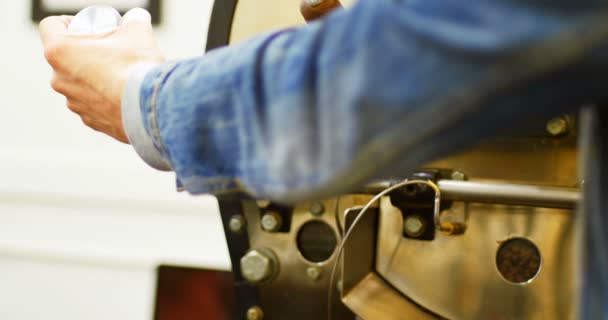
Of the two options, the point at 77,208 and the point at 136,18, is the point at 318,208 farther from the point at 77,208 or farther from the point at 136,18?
the point at 77,208

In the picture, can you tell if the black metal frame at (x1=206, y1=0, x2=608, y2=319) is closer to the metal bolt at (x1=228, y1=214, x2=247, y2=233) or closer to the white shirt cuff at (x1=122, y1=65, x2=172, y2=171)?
the white shirt cuff at (x1=122, y1=65, x2=172, y2=171)

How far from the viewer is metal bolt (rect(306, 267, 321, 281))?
821mm

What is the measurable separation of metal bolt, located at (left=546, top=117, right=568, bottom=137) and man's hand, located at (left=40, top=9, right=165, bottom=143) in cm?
39

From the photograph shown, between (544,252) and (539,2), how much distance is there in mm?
472

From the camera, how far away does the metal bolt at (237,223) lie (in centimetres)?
85

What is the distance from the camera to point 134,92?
47 cm

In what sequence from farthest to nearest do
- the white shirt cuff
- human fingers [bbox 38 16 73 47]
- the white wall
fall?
1. the white wall
2. human fingers [bbox 38 16 73 47]
3. the white shirt cuff

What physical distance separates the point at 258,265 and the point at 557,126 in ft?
1.19

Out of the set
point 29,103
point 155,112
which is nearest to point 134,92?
point 155,112

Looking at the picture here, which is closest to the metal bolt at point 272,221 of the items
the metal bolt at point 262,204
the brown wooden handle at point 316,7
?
the metal bolt at point 262,204

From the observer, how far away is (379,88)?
0.31 metres

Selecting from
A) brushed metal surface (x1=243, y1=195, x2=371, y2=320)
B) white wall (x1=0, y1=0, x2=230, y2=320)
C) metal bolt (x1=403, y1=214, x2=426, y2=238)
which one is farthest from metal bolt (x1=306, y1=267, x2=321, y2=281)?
white wall (x1=0, y1=0, x2=230, y2=320)

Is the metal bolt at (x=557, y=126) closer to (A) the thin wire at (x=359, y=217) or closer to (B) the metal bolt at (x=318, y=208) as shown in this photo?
(A) the thin wire at (x=359, y=217)

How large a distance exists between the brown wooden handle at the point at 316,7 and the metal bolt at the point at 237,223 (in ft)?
0.80
